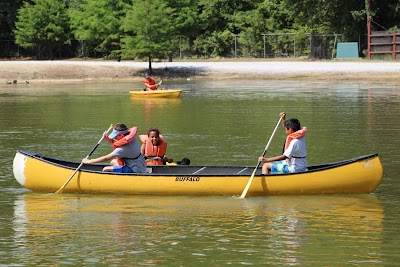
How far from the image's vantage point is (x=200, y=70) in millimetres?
62375

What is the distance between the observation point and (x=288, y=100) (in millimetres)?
41625

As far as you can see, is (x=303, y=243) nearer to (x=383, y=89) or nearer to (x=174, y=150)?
(x=174, y=150)

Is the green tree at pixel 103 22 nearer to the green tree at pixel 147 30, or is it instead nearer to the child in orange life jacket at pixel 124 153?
Result: the green tree at pixel 147 30

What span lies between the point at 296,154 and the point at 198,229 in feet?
11.0

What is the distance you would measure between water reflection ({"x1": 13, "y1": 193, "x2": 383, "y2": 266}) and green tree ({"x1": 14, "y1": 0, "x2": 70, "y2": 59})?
2244 inches

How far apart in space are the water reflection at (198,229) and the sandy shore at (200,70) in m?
39.5

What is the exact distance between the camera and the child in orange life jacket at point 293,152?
1823 cm

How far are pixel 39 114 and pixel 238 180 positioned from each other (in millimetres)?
20122

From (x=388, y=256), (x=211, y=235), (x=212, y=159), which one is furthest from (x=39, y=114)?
(x=388, y=256)

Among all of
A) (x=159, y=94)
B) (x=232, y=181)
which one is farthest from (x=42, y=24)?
(x=232, y=181)

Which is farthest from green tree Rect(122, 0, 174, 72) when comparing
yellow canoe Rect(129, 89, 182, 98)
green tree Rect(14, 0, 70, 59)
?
yellow canoe Rect(129, 89, 182, 98)

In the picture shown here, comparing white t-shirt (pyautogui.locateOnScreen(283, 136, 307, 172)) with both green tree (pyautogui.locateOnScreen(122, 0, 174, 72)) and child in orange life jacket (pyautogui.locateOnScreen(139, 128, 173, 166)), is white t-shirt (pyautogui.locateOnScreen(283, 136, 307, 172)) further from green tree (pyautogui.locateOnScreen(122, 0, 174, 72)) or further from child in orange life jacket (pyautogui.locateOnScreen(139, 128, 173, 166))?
green tree (pyautogui.locateOnScreen(122, 0, 174, 72))

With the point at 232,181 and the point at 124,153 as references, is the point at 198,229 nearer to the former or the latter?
the point at 232,181

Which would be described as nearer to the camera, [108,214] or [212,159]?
[108,214]
